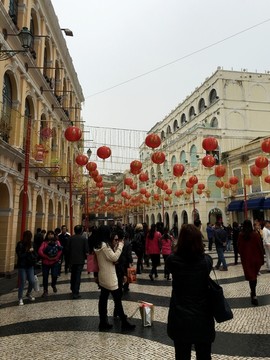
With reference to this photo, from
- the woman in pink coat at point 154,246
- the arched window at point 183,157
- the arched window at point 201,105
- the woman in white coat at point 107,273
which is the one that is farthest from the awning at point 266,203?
the woman in white coat at point 107,273

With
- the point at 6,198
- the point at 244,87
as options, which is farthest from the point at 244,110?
the point at 6,198

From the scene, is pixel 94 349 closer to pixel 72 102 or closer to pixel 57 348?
pixel 57 348

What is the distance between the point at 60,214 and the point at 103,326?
56.4 ft

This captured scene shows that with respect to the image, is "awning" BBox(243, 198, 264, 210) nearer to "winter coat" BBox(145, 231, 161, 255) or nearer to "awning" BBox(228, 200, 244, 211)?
"awning" BBox(228, 200, 244, 211)

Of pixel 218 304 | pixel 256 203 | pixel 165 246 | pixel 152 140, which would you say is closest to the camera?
pixel 218 304

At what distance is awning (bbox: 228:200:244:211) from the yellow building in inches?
605

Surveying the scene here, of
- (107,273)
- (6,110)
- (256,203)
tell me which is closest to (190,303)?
(107,273)

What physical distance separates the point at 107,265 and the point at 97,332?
1061 millimetres

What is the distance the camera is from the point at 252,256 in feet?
20.4

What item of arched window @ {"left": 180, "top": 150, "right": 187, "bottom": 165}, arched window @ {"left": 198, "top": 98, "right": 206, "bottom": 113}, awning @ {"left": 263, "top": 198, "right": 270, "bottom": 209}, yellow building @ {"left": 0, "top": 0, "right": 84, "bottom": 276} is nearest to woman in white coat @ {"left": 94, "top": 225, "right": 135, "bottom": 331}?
yellow building @ {"left": 0, "top": 0, "right": 84, "bottom": 276}

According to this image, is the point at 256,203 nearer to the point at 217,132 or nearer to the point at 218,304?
the point at 217,132

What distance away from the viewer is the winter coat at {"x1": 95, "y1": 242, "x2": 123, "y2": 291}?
15.5 ft

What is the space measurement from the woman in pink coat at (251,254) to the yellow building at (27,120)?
19.7ft

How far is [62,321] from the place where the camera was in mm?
5426
